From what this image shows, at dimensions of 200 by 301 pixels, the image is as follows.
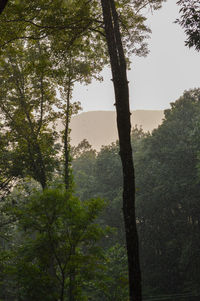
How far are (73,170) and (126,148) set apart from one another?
10.3m

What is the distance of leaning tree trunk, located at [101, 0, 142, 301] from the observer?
5469 millimetres

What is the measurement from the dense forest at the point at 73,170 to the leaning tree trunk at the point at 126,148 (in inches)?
0.8

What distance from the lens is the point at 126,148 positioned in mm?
6102

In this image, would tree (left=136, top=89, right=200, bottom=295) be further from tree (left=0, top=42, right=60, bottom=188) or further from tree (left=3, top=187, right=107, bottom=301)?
tree (left=3, top=187, right=107, bottom=301)

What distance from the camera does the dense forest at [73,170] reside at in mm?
7090

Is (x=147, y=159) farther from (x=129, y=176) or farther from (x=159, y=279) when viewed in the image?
(x=129, y=176)

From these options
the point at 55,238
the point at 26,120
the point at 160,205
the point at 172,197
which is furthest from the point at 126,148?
the point at 160,205

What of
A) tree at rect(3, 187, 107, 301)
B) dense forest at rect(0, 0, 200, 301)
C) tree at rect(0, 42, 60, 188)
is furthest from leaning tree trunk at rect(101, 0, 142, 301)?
tree at rect(0, 42, 60, 188)

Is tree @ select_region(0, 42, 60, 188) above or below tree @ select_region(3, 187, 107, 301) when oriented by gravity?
above

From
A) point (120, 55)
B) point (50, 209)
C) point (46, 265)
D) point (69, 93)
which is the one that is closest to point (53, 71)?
point (120, 55)

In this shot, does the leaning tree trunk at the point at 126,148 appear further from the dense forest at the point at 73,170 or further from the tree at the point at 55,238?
the tree at the point at 55,238

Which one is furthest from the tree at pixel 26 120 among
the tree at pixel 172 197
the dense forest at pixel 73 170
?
the tree at pixel 172 197

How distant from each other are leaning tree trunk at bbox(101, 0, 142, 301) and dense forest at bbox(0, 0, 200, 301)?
0.02 metres

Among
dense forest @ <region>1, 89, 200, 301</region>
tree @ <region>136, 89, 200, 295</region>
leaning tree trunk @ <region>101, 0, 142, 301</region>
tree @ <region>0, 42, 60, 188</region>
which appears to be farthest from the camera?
tree @ <region>136, 89, 200, 295</region>
